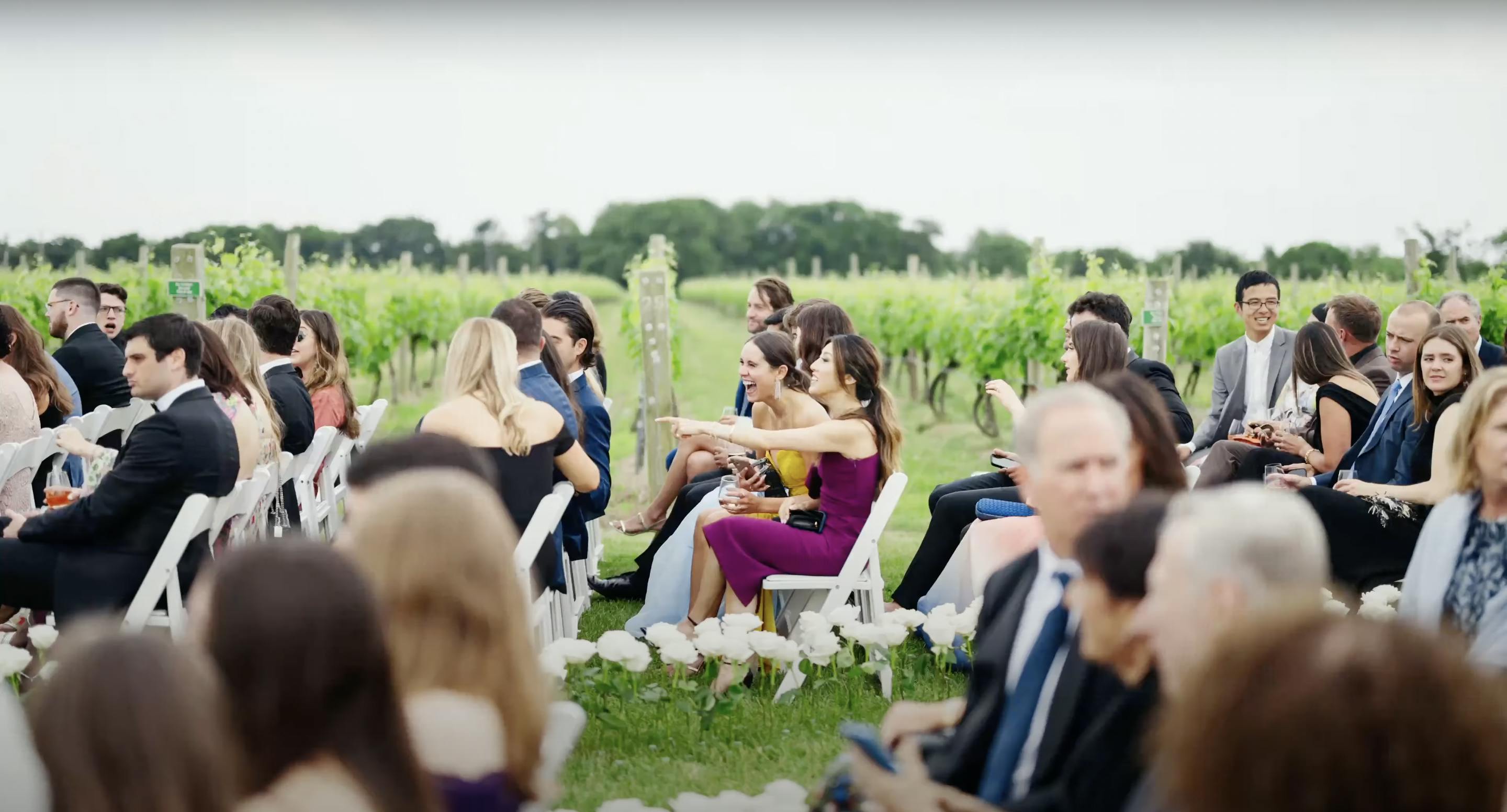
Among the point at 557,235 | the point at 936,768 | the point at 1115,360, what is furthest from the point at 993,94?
the point at 557,235

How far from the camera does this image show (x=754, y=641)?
4.10m

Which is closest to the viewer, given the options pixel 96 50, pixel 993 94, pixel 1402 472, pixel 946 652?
pixel 946 652

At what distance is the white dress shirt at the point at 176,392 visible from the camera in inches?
183

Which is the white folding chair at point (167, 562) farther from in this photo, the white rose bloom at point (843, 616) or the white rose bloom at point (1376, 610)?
the white rose bloom at point (1376, 610)

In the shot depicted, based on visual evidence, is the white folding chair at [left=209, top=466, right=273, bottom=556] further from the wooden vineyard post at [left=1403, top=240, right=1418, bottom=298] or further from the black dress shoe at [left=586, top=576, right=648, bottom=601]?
the wooden vineyard post at [left=1403, top=240, right=1418, bottom=298]

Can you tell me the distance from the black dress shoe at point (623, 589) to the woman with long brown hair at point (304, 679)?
503 centimetres

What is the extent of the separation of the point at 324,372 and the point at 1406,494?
16.7ft

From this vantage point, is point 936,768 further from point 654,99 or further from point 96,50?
point 654,99

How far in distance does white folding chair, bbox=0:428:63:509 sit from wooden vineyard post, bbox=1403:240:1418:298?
39.8ft

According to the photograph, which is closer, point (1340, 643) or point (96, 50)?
point (1340, 643)

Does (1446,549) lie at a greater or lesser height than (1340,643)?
lesser

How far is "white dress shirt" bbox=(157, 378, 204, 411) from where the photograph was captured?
183 inches

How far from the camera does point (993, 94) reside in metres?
20.4

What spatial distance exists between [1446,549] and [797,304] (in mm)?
4041
